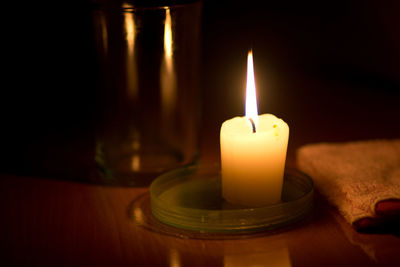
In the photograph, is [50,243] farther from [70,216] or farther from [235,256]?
[235,256]

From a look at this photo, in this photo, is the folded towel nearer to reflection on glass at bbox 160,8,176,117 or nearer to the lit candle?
the lit candle

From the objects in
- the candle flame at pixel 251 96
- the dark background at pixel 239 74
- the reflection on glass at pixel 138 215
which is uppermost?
the candle flame at pixel 251 96

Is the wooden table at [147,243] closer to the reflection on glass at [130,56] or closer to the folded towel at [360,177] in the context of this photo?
the folded towel at [360,177]

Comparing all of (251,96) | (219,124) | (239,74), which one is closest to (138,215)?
(251,96)

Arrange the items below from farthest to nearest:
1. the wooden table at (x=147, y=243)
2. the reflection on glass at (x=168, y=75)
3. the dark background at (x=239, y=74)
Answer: the dark background at (x=239, y=74), the reflection on glass at (x=168, y=75), the wooden table at (x=147, y=243)

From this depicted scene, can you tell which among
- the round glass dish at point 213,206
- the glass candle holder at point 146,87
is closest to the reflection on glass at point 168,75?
the glass candle holder at point 146,87

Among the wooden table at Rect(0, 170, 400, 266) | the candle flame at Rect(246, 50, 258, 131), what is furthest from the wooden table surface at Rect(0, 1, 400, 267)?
the candle flame at Rect(246, 50, 258, 131)

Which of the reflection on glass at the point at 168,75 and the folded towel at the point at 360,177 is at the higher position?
the reflection on glass at the point at 168,75
